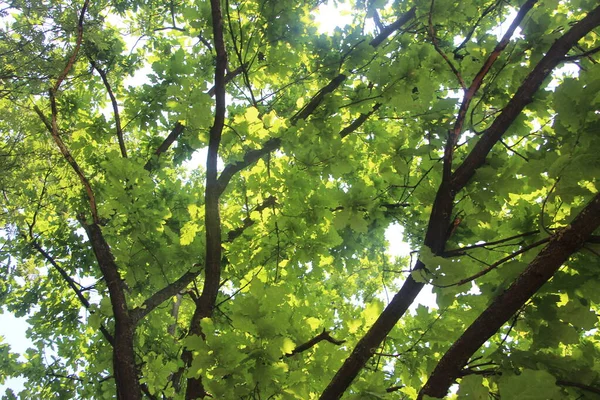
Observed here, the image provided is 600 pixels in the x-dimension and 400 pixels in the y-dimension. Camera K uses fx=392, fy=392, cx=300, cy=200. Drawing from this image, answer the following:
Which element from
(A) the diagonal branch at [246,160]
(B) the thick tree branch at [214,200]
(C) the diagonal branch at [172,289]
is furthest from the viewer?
(C) the diagonal branch at [172,289]

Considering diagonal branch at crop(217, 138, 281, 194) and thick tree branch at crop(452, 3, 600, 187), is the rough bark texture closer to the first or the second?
diagonal branch at crop(217, 138, 281, 194)

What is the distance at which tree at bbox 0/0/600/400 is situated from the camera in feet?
5.22

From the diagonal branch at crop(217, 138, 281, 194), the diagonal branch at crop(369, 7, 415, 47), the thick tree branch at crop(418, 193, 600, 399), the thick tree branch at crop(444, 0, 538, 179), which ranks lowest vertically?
the thick tree branch at crop(418, 193, 600, 399)

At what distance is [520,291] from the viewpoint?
1.42 meters

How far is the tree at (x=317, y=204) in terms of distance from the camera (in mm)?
1591

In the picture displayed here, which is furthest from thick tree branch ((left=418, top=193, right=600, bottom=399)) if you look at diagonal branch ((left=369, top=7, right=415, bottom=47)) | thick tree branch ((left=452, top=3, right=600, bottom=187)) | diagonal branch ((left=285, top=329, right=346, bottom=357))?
diagonal branch ((left=369, top=7, right=415, bottom=47))

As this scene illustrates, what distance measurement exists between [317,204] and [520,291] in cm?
153

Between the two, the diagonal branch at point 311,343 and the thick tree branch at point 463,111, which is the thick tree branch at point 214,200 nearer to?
the diagonal branch at point 311,343

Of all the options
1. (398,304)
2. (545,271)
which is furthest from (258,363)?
(545,271)

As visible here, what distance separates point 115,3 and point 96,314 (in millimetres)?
3336

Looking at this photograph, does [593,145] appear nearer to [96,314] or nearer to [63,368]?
[96,314]

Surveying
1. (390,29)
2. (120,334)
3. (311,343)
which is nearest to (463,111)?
(311,343)

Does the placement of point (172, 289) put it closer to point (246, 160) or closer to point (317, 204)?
point (246, 160)

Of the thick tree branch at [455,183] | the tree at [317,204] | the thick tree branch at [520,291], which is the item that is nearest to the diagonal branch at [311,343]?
the tree at [317,204]
